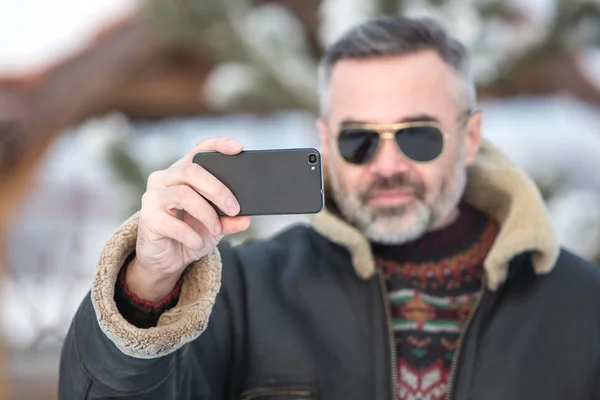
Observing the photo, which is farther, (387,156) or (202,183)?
(387,156)

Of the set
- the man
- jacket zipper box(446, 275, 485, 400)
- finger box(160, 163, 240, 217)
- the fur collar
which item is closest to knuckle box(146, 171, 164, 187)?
finger box(160, 163, 240, 217)

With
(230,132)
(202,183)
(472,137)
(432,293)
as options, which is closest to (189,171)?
(202,183)

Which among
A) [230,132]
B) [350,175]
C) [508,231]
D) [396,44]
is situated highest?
[230,132]

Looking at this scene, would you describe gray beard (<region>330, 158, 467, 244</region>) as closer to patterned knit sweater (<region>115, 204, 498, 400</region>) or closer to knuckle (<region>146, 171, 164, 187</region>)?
patterned knit sweater (<region>115, 204, 498, 400</region>)

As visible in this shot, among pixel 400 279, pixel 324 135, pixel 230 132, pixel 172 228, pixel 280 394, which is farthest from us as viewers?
pixel 230 132

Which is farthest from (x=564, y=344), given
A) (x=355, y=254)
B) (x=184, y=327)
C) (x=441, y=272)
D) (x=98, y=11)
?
(x=98, y=11)

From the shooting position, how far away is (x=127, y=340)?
725 mm

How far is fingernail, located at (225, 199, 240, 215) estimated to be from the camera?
0.74m

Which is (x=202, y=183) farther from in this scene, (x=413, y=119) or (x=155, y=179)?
(x=413, y=119)

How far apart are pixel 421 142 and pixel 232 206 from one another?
413 mm

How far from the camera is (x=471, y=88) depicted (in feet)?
3.91

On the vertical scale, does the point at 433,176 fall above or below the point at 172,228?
above

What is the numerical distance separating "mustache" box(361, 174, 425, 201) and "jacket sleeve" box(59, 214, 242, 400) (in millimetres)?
323

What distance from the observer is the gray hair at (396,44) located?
42.8 inches
